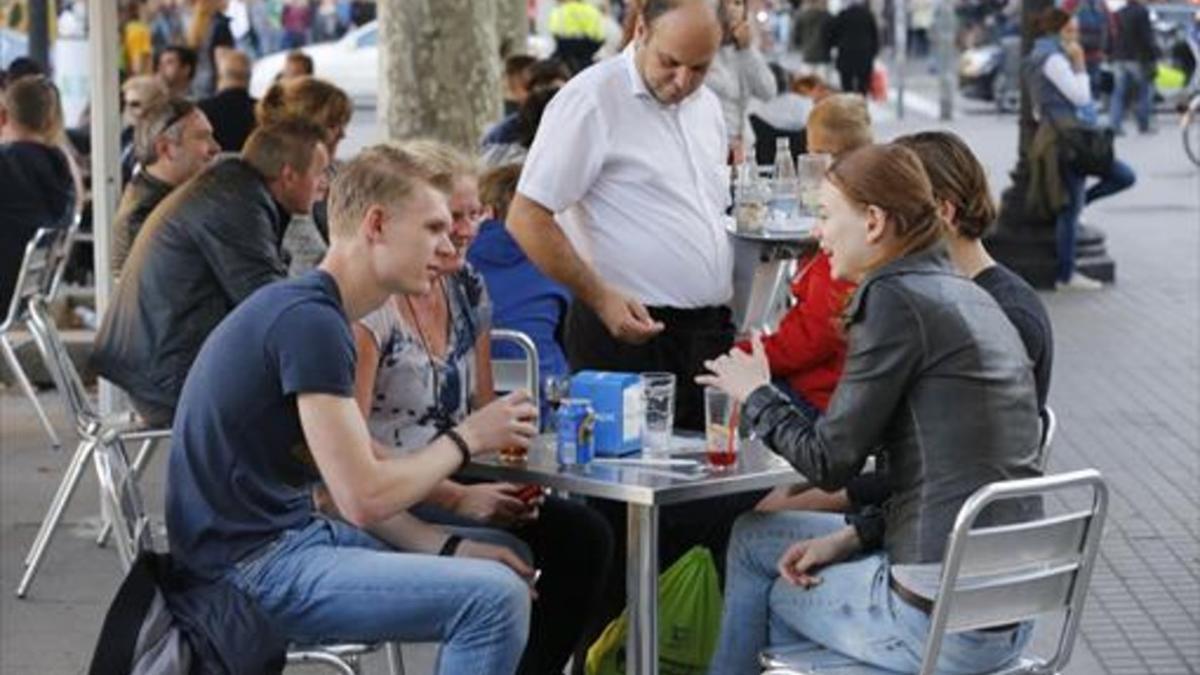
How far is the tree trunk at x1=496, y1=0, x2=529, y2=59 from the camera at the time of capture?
18.0 m

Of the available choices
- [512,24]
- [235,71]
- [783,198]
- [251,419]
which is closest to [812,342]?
[783,198]

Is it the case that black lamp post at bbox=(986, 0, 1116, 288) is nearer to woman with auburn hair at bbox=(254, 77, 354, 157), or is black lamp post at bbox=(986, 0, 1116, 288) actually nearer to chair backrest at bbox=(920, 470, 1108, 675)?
woman with auburn hair at bbox=(254, 77, 354, 157)

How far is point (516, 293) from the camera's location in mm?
7492


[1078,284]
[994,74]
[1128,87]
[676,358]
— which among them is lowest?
[994,74]

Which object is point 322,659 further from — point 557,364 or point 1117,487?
point 1117,487

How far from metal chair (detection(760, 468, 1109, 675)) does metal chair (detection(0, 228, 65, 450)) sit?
189 inches

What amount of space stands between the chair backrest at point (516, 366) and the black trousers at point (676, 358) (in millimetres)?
115

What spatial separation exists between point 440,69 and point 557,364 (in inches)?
265

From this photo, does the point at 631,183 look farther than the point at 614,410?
Yes

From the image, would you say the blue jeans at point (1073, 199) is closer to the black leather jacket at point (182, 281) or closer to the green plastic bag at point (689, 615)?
the black leather jacket at point (182, 281)

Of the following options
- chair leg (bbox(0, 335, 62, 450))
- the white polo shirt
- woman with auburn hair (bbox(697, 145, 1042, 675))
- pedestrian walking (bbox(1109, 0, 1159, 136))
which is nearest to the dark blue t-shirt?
woman with auburn hair (bbox(697, 145, 1042, 675))

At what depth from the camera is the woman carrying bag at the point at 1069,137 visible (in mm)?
15250

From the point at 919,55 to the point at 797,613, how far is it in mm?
45400

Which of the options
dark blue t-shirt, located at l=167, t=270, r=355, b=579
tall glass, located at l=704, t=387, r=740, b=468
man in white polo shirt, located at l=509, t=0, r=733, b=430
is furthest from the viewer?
man in white polo shirt, located at l=509, t=0, r=733, b=430
